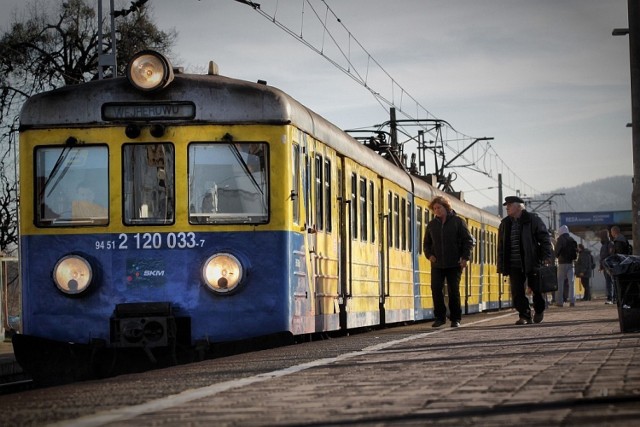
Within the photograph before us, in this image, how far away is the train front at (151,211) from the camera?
39.4ft

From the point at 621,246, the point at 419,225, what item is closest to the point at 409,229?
the point at 419,225

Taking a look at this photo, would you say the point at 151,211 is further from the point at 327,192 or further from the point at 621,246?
the point at 621,246

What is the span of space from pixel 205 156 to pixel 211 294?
1305mm

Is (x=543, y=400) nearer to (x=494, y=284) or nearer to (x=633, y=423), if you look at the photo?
(x=633, y=423)

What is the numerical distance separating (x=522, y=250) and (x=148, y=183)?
624cm

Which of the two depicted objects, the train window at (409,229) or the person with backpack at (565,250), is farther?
the person with backpack at (565,250)

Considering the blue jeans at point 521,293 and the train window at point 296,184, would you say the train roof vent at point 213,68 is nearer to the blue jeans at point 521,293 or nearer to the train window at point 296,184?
the train window at point 296,184

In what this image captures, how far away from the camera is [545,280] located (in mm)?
16719

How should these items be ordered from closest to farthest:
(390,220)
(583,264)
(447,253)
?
(447,253)
(390,220)
(583,264)

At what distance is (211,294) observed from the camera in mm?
12055

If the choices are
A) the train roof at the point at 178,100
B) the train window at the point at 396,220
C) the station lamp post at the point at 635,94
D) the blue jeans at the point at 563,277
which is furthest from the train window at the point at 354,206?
the blue jeans at the point at 563,277

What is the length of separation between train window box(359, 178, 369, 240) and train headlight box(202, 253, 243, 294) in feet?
17.3

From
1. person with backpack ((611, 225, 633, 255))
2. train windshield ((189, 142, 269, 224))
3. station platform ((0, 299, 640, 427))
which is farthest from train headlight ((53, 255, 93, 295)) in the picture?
person with backpack ((611, 225, 633, 255))

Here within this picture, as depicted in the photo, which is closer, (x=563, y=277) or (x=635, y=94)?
(x=635, y=94)
